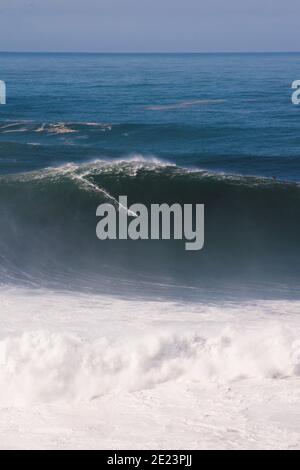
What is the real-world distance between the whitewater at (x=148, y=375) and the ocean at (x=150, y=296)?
1.0 inches

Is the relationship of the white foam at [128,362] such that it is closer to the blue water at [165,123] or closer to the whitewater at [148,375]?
the whitewater at [148,375]

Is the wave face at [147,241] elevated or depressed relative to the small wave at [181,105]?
depressed

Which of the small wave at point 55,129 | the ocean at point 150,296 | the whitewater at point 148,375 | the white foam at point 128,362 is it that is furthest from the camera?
the small wave at point 55,129

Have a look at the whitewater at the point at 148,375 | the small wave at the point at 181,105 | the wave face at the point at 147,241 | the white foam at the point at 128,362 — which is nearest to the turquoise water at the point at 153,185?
the wave face at the point at 147,241

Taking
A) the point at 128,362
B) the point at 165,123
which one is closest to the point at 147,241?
the point at 128,362

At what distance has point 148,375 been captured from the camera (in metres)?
10.1

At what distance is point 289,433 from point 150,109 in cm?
3546

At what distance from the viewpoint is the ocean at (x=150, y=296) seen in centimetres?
878

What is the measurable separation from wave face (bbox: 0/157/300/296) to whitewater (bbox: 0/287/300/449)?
221 cm

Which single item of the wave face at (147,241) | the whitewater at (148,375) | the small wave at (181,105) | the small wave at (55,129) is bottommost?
the whitewater at (148,375)

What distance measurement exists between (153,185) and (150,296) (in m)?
7.61

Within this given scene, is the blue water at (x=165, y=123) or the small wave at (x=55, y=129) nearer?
the blue water at (x=165, y=123)

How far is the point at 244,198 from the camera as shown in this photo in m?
20.6

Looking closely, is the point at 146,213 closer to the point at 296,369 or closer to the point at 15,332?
the point at 15,332
